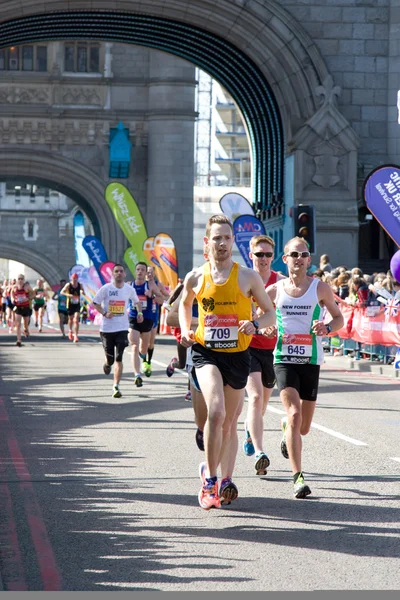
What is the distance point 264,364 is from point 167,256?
88.2 feet

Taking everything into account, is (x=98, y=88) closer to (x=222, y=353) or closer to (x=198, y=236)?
(x=198, y=236)

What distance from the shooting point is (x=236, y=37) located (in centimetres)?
3128

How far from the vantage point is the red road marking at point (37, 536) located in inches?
248

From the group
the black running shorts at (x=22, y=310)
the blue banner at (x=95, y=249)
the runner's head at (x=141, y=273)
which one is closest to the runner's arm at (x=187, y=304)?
the runner's head at (x=141, y=273)

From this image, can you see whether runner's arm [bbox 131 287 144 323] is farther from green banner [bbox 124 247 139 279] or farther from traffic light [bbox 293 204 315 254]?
green banner [bbox 124 247 139 279]

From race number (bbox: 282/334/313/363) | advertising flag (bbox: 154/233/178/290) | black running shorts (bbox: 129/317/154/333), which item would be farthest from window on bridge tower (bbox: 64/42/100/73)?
race number (bbox: 282/334/313/363)

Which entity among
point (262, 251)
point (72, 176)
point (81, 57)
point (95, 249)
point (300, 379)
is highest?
point (81, 57)

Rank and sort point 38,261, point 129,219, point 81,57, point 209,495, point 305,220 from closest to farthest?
point 209,495, point 305,220, point 129,219, point 81,57, point 38,261

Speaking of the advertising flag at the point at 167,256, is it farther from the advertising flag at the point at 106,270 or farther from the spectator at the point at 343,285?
the spectator at the point at 343,285

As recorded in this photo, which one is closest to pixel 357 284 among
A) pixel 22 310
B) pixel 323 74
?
pixel 323 74

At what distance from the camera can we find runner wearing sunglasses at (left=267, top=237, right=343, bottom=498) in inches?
367

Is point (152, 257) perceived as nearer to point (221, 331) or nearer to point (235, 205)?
point (235, 205)

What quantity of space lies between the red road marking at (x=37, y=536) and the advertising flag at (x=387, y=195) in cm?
1076

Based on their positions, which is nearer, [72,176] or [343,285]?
[343,285]
